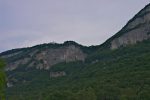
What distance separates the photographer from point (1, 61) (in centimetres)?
6512

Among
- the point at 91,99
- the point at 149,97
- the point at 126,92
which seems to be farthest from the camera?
the point at 126,92

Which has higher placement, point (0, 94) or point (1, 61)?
point (1, 61)

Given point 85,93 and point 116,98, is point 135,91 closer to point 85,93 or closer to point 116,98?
point 116,98

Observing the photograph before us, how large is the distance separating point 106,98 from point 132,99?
3011 centimetres

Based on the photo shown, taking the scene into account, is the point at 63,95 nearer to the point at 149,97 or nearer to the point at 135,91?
the point at 135,91

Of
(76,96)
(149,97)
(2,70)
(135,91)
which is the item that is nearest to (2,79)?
(2,70)

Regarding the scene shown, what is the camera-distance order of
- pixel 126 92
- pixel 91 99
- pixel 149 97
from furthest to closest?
pixel 126 92 → pixel 91 99 → pixel 149 97

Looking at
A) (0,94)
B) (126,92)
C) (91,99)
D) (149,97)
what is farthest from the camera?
(126,92)

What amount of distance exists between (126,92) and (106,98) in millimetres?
10122

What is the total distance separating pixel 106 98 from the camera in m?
199

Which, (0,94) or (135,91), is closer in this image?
(0,94)

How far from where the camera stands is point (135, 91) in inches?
7726

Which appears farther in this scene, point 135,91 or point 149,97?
point 135,91

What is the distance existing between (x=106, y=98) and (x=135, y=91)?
1299 centimetres
